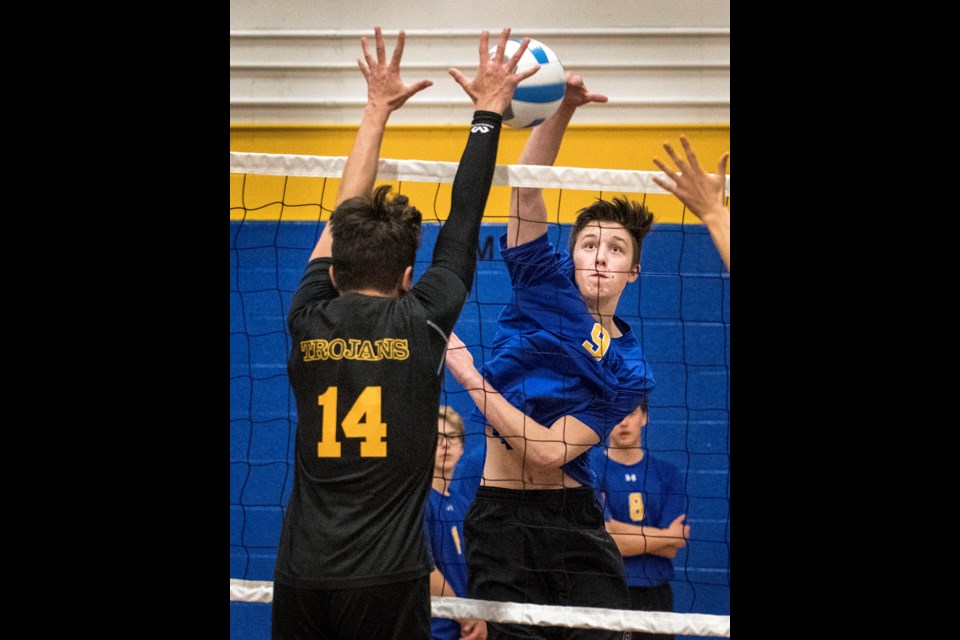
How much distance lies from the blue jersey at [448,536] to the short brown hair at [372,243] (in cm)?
191

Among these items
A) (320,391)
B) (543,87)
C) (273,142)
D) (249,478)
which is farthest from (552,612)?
(273,142)

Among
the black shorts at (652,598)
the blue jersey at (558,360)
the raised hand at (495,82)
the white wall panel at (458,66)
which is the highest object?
the white wall panel at (458,66)

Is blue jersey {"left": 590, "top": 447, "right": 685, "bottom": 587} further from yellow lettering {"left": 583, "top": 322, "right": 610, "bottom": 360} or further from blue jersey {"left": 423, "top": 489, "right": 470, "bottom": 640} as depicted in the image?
yellow lettering {"left": 583, "top": 322, "right": 610, "bottom": 360}

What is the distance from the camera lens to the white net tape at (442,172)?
3521 millimetres

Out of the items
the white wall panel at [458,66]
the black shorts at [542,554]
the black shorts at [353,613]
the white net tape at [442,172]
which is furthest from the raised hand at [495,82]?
the white wall panel at [458,66]

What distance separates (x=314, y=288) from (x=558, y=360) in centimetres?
147

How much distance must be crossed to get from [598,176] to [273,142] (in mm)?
2584

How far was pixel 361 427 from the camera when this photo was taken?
111 inches

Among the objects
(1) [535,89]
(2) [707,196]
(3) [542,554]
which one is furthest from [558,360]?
(1) [535,89]

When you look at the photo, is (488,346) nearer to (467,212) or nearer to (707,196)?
(707,196)

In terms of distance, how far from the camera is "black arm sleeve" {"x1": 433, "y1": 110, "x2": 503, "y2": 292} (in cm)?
297

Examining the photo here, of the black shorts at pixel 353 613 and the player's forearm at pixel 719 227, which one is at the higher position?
the player's forearm at pixel 719 227

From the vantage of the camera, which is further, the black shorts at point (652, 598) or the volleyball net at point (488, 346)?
the volleyball net at point (488, 346)

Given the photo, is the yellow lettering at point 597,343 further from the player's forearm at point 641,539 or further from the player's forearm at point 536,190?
the player's forearm at point 641,539
